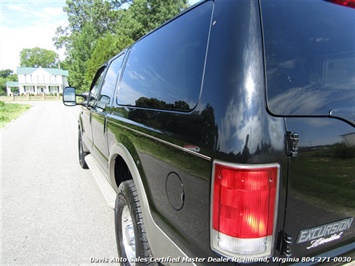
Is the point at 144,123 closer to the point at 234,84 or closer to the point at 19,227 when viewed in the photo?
the point at 234,84

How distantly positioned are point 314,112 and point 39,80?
80.8m

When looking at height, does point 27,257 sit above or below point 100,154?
below

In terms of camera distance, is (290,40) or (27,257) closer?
(290,40)

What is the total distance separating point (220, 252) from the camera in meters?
1.29

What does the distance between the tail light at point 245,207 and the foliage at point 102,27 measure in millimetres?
23633

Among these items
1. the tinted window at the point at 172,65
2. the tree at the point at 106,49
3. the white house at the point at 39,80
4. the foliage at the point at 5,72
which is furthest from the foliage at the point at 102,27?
the foliage at the point at 5,72

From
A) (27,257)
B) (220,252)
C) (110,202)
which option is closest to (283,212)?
(220,252)

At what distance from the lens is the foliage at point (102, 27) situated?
86.8ft

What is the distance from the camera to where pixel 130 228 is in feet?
8.17

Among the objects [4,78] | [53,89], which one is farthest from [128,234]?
[4,78]

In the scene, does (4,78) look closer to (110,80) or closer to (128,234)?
(110,80)

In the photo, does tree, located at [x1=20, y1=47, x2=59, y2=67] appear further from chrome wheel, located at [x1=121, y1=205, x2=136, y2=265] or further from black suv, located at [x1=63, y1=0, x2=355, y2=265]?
black suv, located at [x1=63, y1=0, x2=355, y2=265]

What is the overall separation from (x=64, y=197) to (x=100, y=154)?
123 centimetres

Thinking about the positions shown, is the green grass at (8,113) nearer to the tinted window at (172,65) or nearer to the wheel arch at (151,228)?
the tinted window at (172,65)
